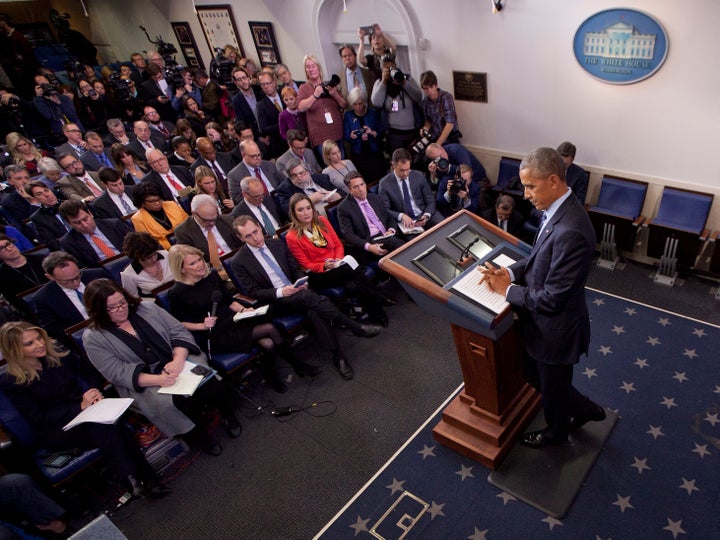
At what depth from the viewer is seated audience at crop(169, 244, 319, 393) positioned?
3.61 meters

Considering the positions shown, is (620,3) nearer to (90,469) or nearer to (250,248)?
(250,248)

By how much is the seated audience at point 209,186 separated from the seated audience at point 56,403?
2.31 metres

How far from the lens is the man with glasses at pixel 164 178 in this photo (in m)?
5.24

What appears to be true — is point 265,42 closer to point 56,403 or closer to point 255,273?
point 255,273

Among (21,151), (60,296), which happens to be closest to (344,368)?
(60,296)

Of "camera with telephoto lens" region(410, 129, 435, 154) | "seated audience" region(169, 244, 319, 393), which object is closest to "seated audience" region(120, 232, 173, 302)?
"seated audience" region(169, 244, 319, 393)

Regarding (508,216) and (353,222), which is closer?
(353,222)

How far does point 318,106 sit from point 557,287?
4.72 m

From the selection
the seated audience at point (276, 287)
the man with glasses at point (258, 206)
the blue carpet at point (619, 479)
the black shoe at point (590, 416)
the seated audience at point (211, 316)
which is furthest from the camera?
the man with glasses at point (258, 206)

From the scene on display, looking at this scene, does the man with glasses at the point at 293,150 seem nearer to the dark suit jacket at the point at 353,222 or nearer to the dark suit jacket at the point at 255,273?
the dark suit jacket at the point at 353,222

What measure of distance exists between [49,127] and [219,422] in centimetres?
691

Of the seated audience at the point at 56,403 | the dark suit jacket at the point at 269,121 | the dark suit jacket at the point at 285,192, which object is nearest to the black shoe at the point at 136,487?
the seated audience at the point at 56,403

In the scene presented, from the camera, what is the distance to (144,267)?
150 inches

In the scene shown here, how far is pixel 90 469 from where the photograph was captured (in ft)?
10.5
